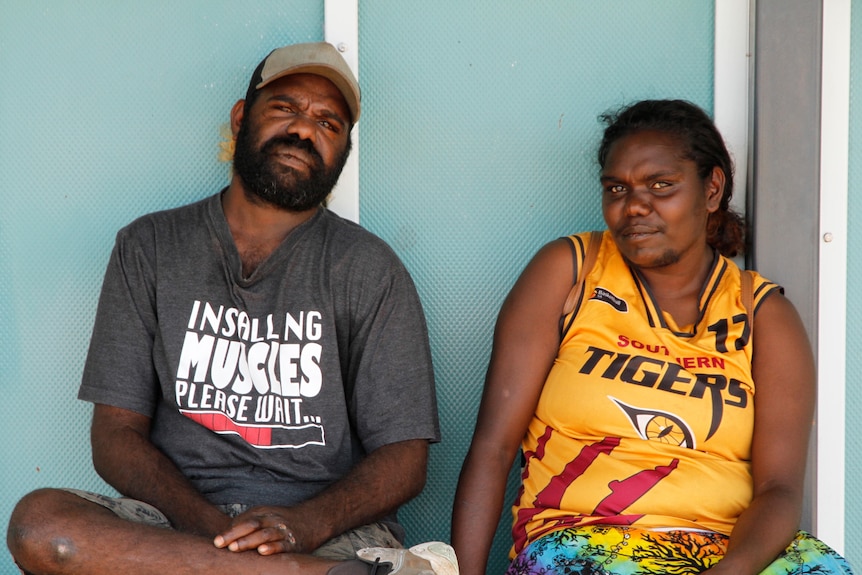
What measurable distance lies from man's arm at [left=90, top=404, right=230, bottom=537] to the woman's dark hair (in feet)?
4.72

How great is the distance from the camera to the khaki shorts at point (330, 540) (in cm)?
219

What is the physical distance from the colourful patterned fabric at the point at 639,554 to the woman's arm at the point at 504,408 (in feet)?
0.55

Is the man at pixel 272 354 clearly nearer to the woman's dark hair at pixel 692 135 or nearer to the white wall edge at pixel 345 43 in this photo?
the white wall edge at pixel 345 43

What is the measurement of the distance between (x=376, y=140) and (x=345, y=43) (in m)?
0.31

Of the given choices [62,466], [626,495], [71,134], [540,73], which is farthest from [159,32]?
[626,495]

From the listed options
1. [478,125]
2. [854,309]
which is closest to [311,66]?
[478,125]

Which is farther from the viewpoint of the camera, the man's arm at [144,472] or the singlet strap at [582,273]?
the singlet strap at [582,273]

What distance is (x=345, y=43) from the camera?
9.64 feet

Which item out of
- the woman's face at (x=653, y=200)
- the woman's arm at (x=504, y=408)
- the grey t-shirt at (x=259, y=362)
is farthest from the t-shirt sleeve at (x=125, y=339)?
the woman's face at (x=653, y=200)

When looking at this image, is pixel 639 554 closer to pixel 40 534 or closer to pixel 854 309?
pixel 854 309

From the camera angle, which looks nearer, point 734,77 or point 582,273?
point 582,273

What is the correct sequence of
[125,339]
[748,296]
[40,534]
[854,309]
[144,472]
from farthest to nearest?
[854,309] → [748,296] → [125,339] → [144,472] → [40,534]

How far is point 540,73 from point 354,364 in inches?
44.2

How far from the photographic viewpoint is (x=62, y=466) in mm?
2965
